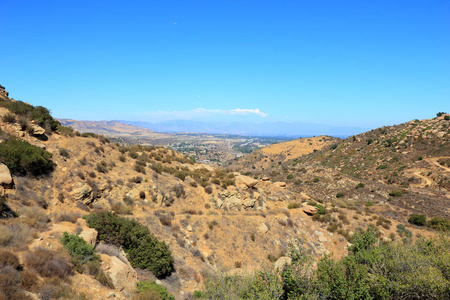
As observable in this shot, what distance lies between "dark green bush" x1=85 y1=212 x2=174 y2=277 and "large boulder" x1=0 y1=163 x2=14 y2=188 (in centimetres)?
507

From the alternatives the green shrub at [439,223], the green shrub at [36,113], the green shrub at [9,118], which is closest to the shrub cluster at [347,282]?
the green shrub at [439,223]

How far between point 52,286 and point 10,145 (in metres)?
13.9

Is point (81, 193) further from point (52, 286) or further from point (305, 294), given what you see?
point (305, 294)

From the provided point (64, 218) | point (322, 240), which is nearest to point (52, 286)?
point (64, 218)

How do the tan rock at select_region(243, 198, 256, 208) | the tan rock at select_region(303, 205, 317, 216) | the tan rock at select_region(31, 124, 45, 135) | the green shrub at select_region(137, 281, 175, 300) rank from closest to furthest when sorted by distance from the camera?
the green shrub at select_region(137, 281, 175, 300)
the tan rock at select_region(31, 124, 45, 135)
the tan rock at select_region(243, 198, 256, 208)
the tan rock at select_region(303, 205, 317, 216)

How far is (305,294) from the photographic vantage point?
10.4 m

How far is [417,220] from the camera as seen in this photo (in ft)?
88.3

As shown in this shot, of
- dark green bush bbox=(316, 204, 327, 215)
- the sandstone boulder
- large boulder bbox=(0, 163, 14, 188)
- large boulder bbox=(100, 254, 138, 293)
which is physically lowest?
dark green bush bbox=(316, 204, 327, 215)

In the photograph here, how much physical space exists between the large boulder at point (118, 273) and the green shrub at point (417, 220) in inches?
1289

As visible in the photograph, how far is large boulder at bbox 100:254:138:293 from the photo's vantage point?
973cm

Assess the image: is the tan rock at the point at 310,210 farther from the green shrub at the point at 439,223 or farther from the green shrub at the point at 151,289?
the green shrub at the point at 151,289

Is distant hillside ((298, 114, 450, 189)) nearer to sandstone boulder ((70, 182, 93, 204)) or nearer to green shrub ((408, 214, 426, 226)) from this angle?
green shrub ((408, 214, 426, 226))

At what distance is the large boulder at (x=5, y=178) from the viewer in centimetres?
1309

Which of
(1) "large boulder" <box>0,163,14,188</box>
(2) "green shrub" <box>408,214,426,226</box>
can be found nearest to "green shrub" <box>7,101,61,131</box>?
(1) "large boulder" <box>0,163,14,188</box>
